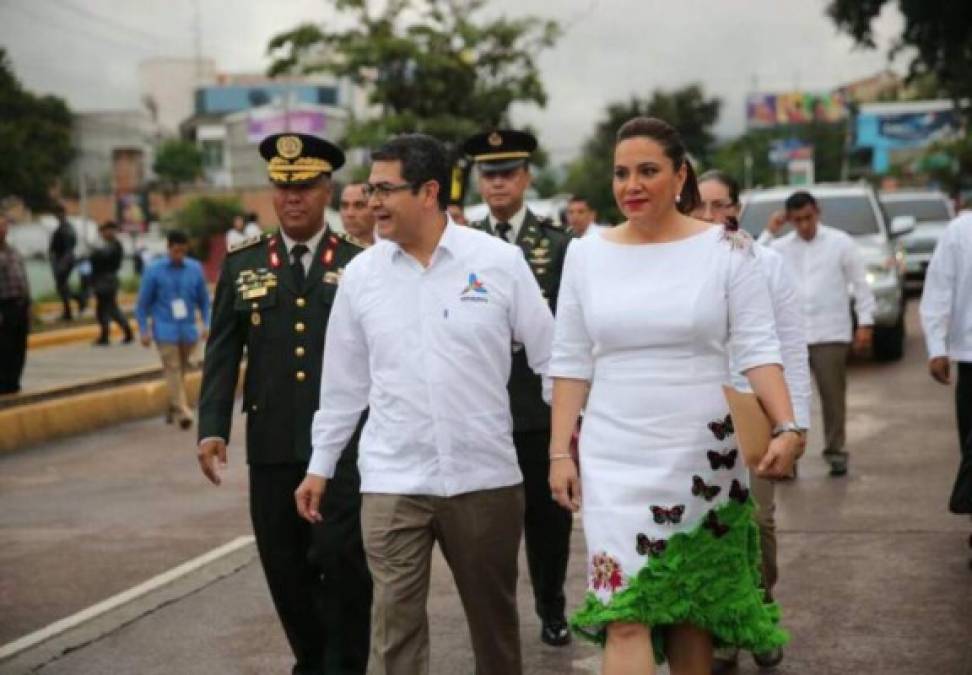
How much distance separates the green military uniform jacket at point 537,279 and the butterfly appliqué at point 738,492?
1.87 metres

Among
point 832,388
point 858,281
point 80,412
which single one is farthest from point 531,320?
point 80,412

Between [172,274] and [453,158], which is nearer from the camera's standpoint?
[453,158]

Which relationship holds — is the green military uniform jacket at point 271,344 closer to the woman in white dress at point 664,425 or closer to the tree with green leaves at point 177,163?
the woman in white dress at point 664,425

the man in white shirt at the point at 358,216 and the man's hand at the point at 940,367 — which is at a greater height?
the man in white shirt at the point at 358,216

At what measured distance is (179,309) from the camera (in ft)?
46.8

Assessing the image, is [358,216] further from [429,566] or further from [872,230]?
[872,230]

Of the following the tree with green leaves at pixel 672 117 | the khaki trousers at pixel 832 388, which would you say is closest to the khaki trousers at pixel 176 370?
the khaki trousers at pixel 832 388

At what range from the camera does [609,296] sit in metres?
4.30

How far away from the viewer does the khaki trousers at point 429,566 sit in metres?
4.55

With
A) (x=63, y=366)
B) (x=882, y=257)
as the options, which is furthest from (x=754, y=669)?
(x=63, y=366)

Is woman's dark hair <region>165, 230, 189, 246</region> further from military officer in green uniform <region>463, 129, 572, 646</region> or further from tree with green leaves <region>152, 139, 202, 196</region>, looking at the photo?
tree with green leaves <region>152, 139, 202, 196</region>

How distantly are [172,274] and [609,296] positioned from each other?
1058 centimetres

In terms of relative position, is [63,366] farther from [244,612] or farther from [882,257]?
[244,612]

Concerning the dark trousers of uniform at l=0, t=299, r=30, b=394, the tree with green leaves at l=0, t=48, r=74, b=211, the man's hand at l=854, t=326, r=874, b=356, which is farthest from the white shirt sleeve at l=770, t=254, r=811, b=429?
the tree with green leaves at l=0, t=48, r=74, b=211
